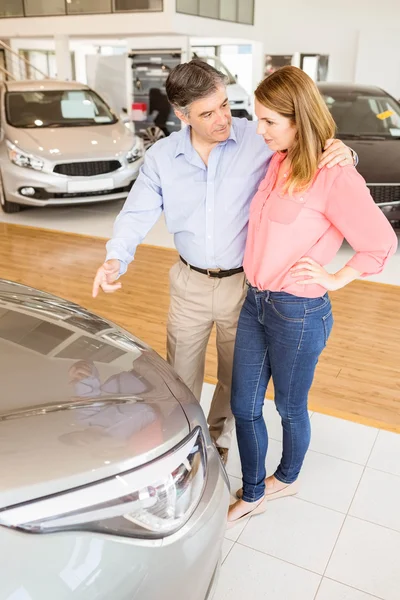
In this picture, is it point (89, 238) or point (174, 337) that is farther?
point (89, 238)

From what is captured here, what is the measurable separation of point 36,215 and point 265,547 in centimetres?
549

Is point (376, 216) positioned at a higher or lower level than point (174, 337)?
A: higher

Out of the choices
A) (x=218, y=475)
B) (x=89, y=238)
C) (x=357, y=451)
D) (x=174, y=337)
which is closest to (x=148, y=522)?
(x=218, y=475)

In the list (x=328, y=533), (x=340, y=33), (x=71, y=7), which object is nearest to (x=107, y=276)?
(x=328, y=533)

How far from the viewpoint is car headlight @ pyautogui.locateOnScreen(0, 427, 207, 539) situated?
0.93 meters

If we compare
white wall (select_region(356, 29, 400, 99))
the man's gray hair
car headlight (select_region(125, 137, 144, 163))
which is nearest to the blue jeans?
the man's gray hair

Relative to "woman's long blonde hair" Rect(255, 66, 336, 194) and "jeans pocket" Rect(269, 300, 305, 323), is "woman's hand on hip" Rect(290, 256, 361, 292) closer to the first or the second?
"jeans pocket" Rect(269, 300, 305, 323)

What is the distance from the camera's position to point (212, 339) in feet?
11.7

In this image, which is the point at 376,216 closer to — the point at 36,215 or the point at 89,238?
the point at 89,238

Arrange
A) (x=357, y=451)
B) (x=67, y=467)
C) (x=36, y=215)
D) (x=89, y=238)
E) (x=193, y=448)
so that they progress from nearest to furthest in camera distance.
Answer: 1. (x=67, y=467)
2. (x=193, y=448)
3. (x=357, y=451)
4. (x=89, y=238)
5. (x=36, y=215)

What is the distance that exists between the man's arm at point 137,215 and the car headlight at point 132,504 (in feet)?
2.82

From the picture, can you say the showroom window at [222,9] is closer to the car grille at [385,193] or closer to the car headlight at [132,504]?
the car grille at [385,193]

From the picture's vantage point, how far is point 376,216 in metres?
1.56

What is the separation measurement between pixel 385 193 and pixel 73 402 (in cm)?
442
